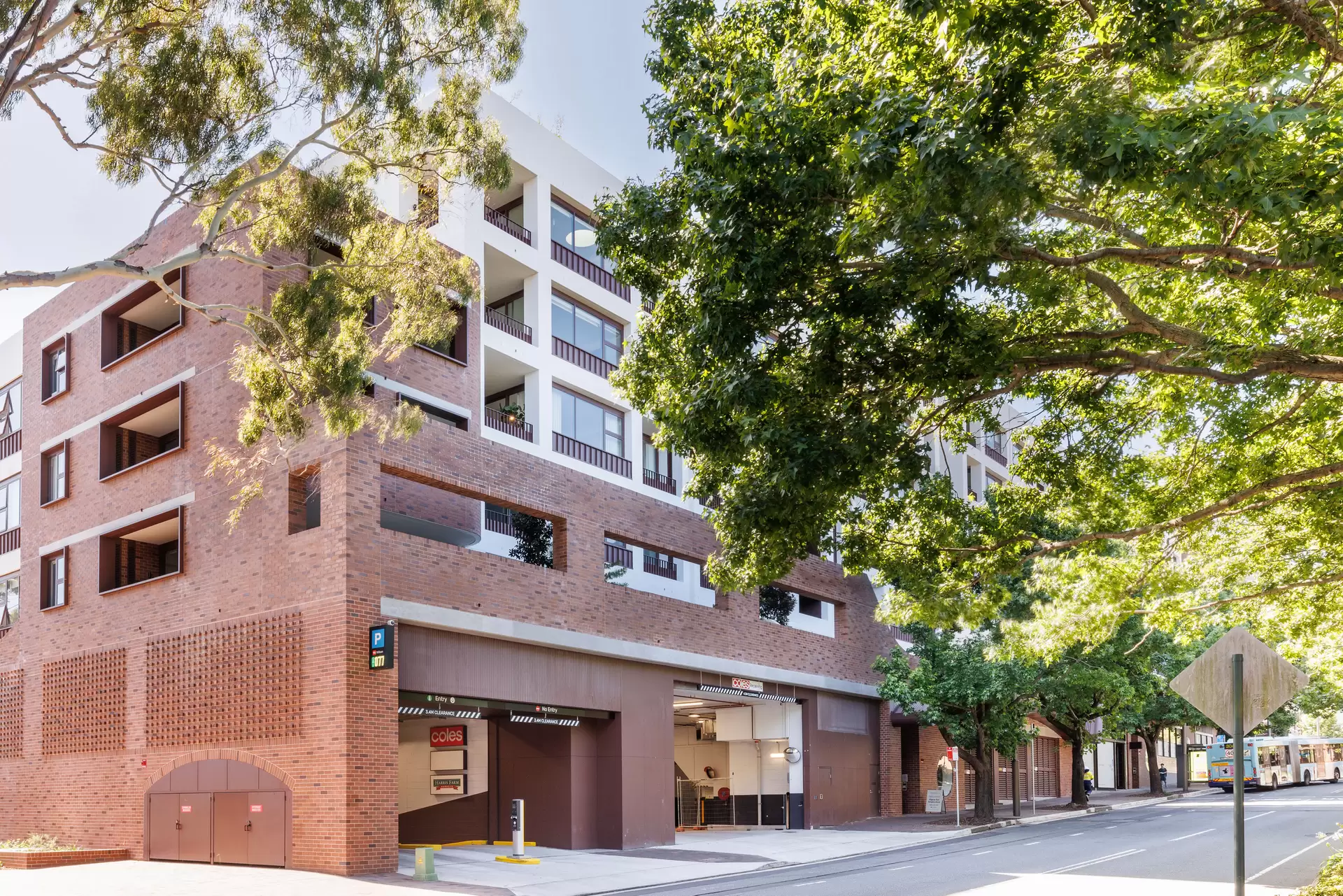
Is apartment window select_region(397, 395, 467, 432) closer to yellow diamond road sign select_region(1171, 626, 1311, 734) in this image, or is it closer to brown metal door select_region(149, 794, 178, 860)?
brown metal door select_region(149, 794, 178, 860)

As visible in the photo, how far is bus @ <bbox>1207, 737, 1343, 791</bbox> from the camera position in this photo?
58.4m

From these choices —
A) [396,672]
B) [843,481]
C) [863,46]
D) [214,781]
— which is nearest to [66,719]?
[214,781]

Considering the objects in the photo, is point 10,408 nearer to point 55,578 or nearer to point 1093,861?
point 55,578

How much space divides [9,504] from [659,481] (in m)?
19.1

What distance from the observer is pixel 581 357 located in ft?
105

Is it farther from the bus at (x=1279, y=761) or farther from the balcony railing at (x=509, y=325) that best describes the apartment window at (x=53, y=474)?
the bus at (x=1279, y=761)

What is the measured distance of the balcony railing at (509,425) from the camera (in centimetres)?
2994

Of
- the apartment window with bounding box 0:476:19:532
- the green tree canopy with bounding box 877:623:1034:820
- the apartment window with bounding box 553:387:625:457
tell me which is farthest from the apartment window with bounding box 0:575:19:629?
the green tree canopy with bounding box 877:623:1034:820

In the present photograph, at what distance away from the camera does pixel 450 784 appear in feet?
93.6

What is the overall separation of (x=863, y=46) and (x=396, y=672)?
15.2m

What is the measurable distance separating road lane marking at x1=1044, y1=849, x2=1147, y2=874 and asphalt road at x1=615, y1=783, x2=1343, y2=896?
3 cm

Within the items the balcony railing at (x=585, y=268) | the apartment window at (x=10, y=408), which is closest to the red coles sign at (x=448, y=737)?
the balcony railing at (x=585, y=268)

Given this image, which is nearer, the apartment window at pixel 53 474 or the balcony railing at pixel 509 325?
the balcony railing at pixel 509 325

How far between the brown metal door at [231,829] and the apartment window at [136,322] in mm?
11398
